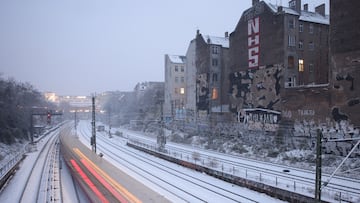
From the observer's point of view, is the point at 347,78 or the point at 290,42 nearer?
the point at 347,78

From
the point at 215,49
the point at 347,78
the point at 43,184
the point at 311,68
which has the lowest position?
the point at 43,184

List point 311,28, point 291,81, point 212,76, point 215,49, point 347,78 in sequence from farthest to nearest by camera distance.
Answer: point 215,49 → point 212,76 → point 311,28 → point 291,81 → point 347,78

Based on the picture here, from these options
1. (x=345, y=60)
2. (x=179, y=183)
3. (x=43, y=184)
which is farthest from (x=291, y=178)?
(x=43, y=184)

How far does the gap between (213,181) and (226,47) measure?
126 ft

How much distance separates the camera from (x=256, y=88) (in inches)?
1665

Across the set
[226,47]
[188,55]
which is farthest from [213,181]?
[188,55]

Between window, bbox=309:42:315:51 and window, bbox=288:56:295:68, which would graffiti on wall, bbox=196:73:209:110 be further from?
window, bbox=309:42:315:51

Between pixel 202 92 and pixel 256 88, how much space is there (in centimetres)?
1724

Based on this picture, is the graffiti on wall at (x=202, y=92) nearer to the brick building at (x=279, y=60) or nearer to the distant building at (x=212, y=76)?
the distant building at (x=212, y=76)

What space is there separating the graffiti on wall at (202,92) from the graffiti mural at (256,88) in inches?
349

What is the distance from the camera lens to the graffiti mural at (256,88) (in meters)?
38.9

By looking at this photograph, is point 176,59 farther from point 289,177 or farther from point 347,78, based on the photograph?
point 289,177

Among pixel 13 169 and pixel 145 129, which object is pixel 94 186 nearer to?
pixel 13 169

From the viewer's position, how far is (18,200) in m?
20.8
